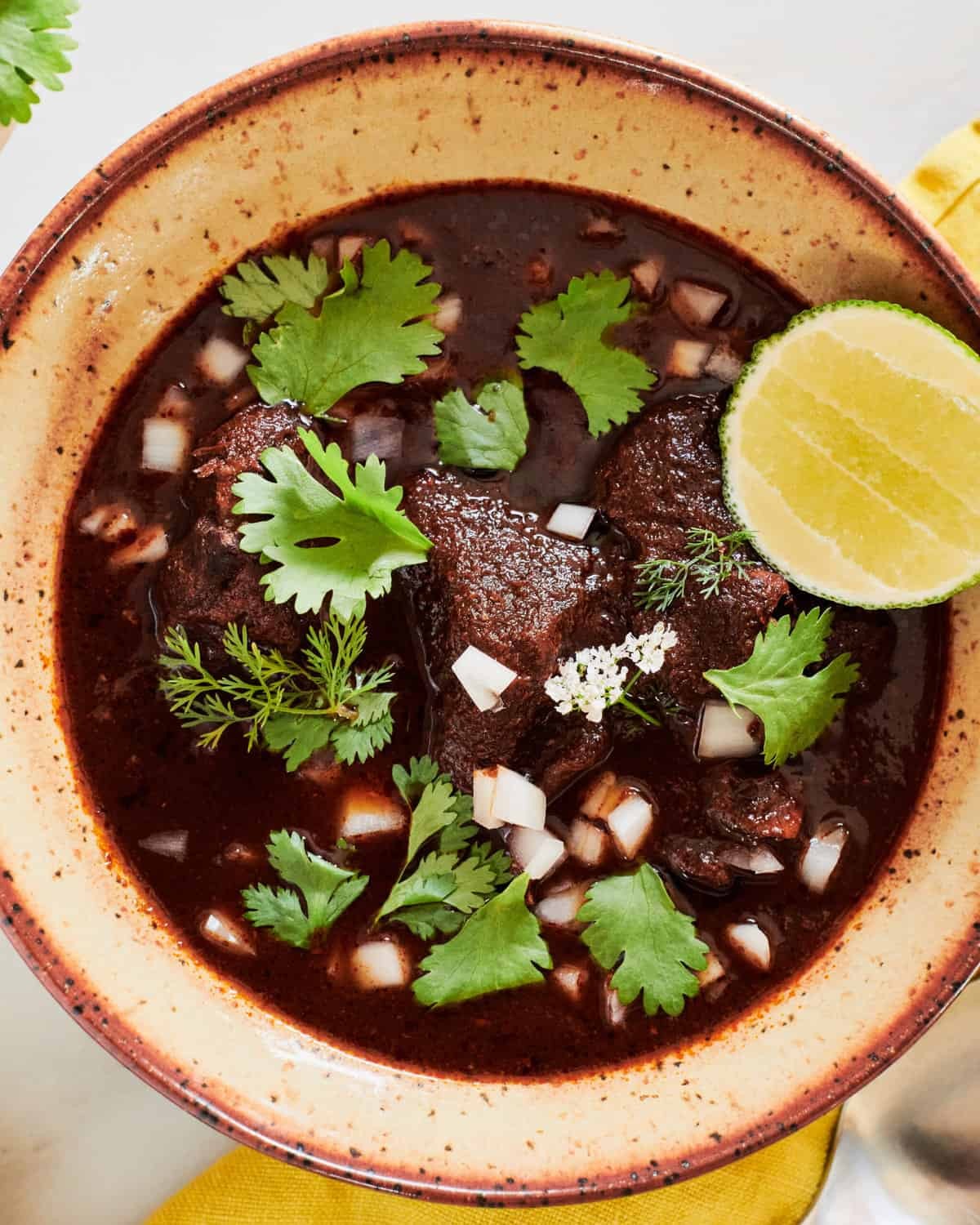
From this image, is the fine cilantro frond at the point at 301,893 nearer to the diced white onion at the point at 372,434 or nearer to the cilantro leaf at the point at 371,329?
the diced white onion at the point at 372,434

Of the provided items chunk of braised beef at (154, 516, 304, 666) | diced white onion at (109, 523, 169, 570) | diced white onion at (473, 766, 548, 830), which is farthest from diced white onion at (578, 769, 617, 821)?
Answer: diced white onion at (109, 523, 169, 570)

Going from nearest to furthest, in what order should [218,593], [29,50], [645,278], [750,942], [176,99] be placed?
1. [29,50]
2. [218,593]
3. [645,278]
4. [750,942]
5. [176,99]

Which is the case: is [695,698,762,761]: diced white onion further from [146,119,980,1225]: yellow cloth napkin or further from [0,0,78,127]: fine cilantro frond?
[0,0,78,127]: fine cilantro frond

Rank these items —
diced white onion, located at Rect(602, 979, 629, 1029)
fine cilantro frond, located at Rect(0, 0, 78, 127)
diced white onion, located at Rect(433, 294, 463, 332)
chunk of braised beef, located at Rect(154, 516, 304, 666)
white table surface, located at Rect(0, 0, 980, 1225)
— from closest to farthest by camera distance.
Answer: fine cilantro frond, located at Rect(0, 0, 78, 127) → chunk of braised beef, located at Rect(154, 516, 304, 666) → diced white onion, located at Rect(433, 294, 463, 332) → diced white onion, located at Rect(602, 979, 629, 1029) → white table surface, located at Rect(0, 0, 980, 1225)

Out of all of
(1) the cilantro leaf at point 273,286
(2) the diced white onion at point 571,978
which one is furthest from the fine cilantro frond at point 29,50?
(2) the diced white onion at point 571,978

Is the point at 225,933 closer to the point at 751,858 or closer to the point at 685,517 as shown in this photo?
the point at 751,858

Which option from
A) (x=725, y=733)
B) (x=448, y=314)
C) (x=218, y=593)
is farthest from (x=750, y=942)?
(x=448, y=314)
